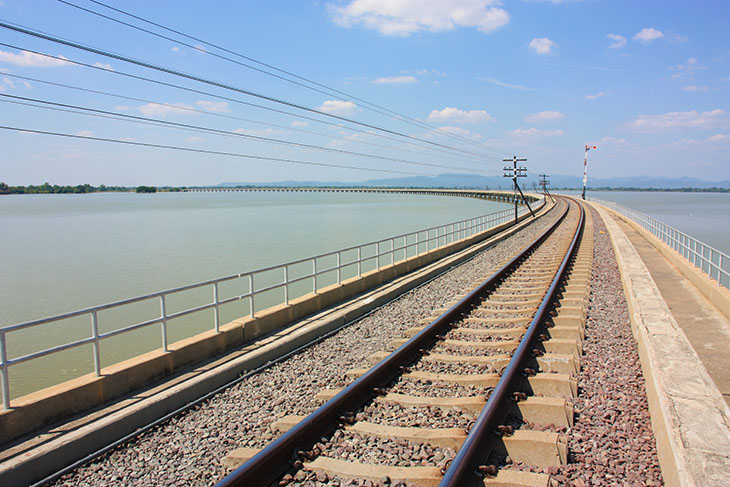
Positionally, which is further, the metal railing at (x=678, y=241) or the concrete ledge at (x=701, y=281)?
the metal railing at (x=678, y=241)

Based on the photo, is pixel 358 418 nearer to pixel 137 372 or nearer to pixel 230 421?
pixel 230 421

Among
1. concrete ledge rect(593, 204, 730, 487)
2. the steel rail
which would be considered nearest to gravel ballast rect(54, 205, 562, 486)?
the steel rail

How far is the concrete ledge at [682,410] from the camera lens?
3.76m

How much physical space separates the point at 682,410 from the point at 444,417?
2.24 m

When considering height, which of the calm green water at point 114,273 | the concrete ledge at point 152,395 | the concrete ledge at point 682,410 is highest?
the concrete ledge at point 682,410

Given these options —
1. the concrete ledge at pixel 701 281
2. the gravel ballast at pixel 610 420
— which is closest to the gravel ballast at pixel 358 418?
the gravel ballast at pixel 610 420

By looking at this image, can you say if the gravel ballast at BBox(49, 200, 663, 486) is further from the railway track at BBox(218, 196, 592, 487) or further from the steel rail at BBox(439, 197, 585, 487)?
the steel rail at BBox(439, 197, 585, 487)

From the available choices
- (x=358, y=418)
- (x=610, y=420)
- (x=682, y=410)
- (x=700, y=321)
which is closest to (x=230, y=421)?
(x=358, y=418)

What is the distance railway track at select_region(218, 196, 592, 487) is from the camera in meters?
4.21

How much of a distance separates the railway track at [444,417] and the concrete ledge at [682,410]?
0.83 metres

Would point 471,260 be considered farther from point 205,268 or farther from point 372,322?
point 205,268

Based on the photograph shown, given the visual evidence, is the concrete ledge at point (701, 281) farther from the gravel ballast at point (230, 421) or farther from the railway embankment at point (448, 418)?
the gravel ballast at point (230, 421)

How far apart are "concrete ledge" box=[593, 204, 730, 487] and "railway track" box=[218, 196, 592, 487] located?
825mm

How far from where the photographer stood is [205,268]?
31234 mm
